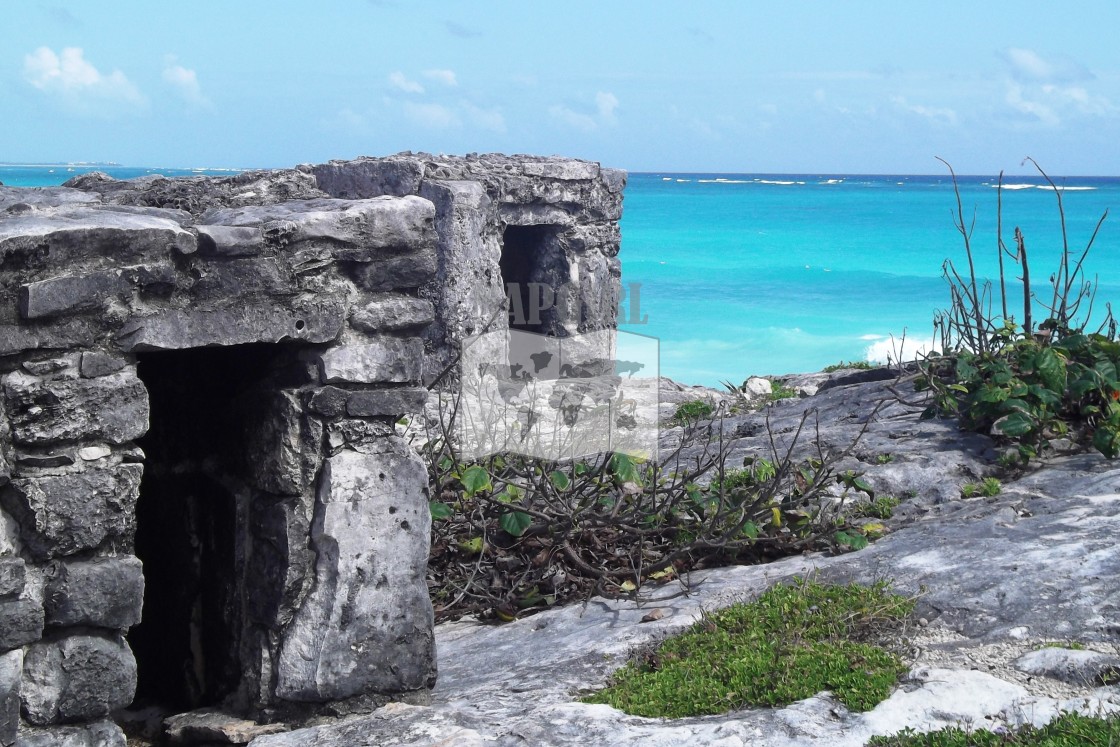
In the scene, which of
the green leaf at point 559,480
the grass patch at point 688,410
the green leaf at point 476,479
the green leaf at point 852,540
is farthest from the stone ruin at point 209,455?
the grass patch at point 688,410

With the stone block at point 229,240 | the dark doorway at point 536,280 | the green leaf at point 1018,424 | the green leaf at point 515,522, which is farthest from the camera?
the dark doorway at point 536,280

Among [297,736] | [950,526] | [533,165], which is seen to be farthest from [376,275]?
[533,165]

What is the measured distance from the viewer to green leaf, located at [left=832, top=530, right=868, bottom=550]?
4008 millimetres

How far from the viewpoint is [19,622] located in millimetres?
2645

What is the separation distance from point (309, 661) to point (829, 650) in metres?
1.47

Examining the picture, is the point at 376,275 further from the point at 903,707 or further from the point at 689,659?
the point at 903,707

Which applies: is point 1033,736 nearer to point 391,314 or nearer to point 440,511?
point 391,314

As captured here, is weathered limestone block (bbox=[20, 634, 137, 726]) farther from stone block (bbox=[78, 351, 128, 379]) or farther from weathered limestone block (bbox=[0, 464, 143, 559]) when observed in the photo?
stone block (bbox=[78, 351, 128, 379])

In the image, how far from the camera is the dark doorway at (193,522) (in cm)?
337

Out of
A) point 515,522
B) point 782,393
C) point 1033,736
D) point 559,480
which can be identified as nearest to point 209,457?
point 515,522

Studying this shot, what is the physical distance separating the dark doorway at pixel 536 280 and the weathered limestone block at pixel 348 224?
17.4 ft

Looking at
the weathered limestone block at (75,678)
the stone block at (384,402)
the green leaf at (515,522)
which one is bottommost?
the weathered limestone block at (75,678)

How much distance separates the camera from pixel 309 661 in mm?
3129

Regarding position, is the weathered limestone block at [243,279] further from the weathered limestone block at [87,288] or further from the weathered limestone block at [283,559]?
the weathered limestone block at [283,559]
